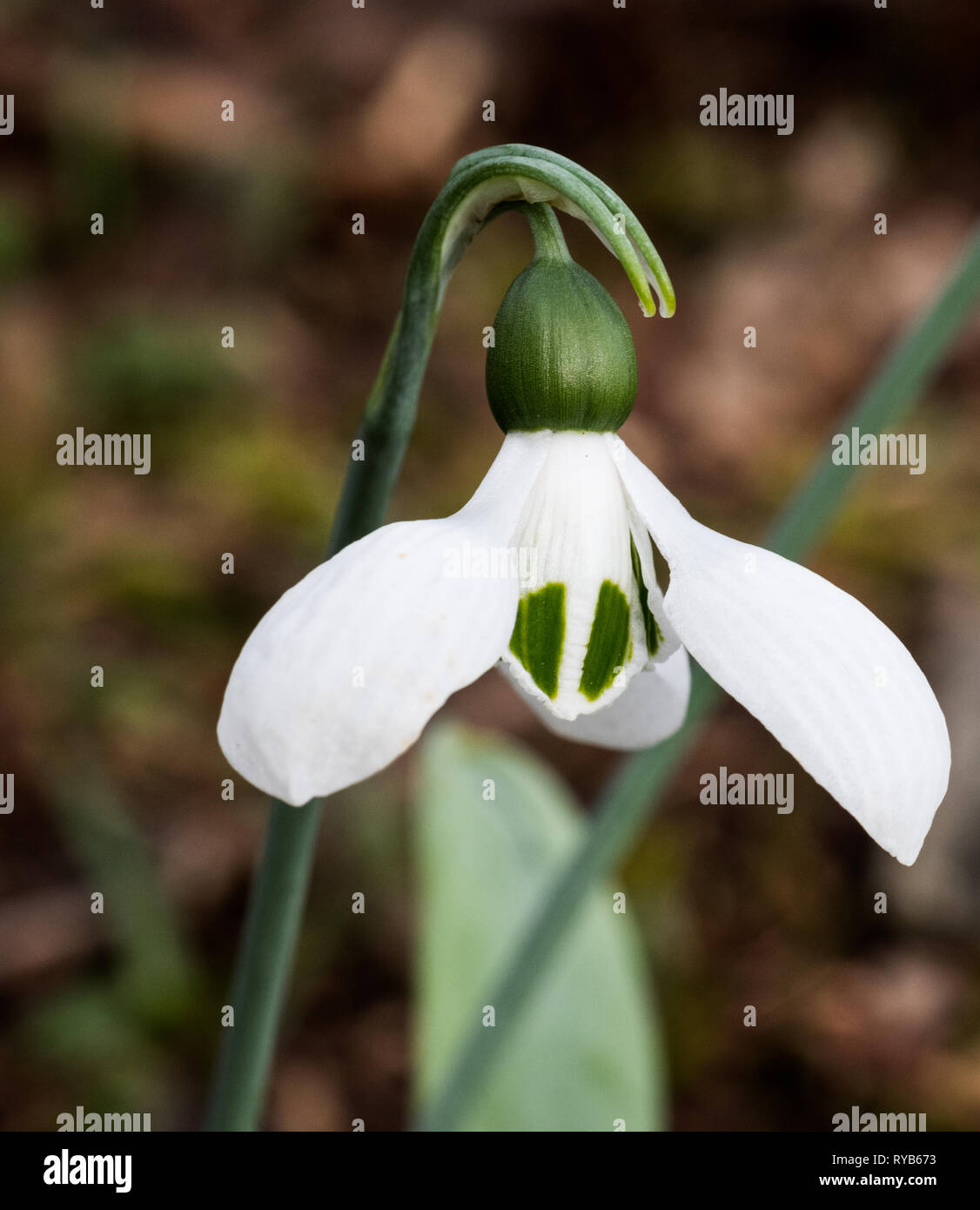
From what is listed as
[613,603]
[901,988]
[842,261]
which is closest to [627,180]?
[842,261]

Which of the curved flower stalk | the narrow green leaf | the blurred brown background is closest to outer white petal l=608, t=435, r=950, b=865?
the curved flower stalk

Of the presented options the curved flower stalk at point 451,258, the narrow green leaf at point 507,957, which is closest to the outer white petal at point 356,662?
the curved flower stalk at point 451,258

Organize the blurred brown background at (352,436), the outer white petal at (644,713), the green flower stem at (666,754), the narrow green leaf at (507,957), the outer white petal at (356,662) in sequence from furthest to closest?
1. the blurred brown background at (352,436)
2. the narrow green leaf at (507,957)
3. the green flower stem at (666,754)
4. the outer white petal at (644,713)
5. the outer white petal at (356,662)

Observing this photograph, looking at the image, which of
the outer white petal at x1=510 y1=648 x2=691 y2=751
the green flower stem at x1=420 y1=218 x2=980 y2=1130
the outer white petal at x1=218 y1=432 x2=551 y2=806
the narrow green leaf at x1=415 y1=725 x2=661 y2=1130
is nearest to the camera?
the outer white petal at x1=218 y1=432 x2=551 y2=806

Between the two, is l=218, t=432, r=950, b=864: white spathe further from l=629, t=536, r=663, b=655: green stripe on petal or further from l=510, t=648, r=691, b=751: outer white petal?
l=510, t=648, r=691, b=751: outer white petal

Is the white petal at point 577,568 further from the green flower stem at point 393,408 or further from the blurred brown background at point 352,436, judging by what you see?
the blurred brown background at point 352,436

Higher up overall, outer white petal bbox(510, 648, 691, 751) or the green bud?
the green bud

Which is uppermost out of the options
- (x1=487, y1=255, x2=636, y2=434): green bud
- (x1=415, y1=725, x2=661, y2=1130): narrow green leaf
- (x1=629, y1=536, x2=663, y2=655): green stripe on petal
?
(x1=487, y1=255, x2=636, y2=434): green bud
